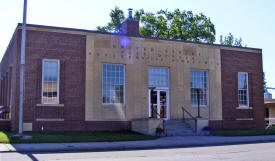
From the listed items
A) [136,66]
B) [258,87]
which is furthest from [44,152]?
[258,87]

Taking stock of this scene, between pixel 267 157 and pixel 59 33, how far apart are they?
52.8 feet

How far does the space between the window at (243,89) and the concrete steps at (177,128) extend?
275 inches

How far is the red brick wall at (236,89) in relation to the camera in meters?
29.8

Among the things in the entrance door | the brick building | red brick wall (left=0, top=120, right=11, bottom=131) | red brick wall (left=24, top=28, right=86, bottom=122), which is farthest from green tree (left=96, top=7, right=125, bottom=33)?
red brick wall (left=0, top=120, right=11, bottom=131)

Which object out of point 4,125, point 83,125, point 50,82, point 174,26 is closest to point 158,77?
point 83,125

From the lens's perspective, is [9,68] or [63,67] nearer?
[63,67]

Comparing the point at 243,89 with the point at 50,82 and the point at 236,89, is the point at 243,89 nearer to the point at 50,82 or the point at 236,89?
the point at 236,89

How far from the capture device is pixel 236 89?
3055cm

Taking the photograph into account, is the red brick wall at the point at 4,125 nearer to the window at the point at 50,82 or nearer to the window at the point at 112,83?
the window at the point at 50,82

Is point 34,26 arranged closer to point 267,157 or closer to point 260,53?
point 267,157

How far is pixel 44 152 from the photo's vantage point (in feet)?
48.5

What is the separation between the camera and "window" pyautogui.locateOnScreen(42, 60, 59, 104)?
78.3 feet

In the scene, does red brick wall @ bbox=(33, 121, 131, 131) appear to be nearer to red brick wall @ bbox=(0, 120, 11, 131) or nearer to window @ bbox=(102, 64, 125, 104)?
window @ bbox=(102, 64, 125, 104)

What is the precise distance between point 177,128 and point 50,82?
361 inches
